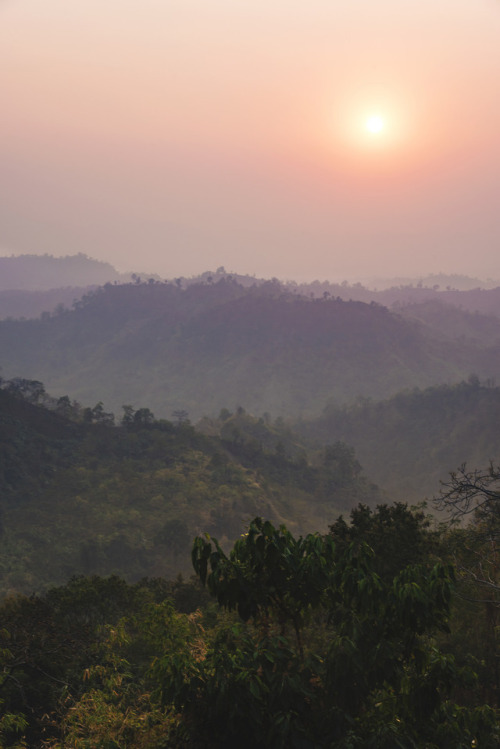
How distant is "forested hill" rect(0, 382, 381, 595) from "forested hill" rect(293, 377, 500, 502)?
32.1m

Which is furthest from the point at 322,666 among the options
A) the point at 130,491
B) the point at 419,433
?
the point at 419,433

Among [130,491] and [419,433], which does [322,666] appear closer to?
[130,491]

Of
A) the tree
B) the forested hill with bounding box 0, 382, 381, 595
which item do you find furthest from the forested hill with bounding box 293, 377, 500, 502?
the tree

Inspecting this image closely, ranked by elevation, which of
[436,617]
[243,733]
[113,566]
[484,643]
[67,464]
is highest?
[436,617]

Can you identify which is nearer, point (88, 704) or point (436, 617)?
point (436, 617)

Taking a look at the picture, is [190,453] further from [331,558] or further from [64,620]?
[331,558]

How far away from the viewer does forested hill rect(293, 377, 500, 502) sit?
5399 inches

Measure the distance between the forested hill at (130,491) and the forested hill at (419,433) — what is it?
3215 cm

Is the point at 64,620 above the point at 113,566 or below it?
above

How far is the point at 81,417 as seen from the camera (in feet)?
372

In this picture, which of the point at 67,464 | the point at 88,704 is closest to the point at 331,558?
the point at 88,704

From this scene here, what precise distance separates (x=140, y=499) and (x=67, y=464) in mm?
15070

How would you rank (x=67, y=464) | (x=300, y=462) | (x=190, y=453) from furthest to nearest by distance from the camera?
(x=300, y=462), (x=190, y=453), (x=67, y=464)

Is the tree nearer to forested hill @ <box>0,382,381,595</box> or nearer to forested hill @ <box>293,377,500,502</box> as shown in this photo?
forested hill @ <box>0,382,381,595</box>
